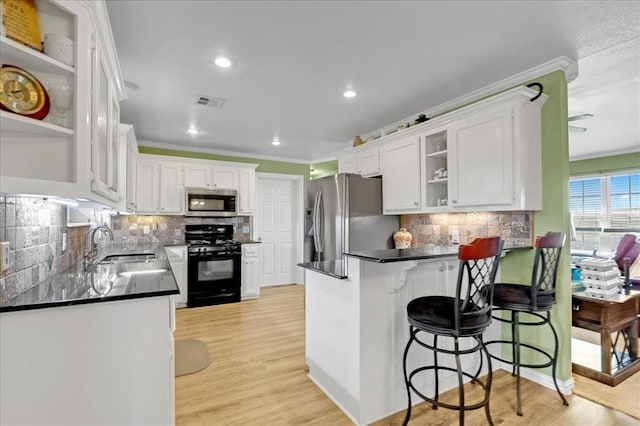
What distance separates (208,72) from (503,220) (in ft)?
9.59

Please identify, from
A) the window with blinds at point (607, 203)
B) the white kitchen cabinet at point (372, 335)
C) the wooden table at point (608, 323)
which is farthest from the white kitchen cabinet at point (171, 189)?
the window with blinds at point (607, 203)

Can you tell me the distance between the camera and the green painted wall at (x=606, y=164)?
559 centimetres

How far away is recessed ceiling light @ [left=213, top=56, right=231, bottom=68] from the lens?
8.00 ft

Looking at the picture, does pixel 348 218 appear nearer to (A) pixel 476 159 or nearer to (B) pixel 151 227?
(A) pixel 476 159

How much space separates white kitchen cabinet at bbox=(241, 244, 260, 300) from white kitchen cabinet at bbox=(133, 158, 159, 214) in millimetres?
1509

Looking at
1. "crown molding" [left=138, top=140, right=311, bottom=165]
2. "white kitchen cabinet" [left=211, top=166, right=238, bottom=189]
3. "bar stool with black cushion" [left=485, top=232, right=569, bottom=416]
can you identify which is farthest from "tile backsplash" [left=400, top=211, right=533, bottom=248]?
"crown molding" [left=138, top=140, right=311, bottom=165]

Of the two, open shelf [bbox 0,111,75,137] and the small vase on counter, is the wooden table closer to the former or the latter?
the small vase on counter

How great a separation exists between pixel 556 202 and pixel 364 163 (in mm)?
2139

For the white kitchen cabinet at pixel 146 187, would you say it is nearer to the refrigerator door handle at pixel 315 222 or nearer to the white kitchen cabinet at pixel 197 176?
the white kitchen cabinet at pixel 197 176

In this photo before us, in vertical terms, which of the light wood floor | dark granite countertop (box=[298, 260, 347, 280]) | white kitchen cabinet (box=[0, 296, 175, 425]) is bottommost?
the light wood floor

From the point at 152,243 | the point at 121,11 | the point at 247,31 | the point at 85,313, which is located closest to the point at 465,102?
the point at 247,31

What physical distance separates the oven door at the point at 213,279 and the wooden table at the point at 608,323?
4.17 metres

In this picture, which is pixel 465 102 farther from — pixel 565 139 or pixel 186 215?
pixel 186 215

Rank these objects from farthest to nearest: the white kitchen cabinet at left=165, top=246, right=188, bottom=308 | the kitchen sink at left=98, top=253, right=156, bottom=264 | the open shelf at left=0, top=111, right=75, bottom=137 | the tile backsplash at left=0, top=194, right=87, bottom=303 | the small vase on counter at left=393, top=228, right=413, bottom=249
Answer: the white kitchen cabinet at left=165, top=246, right=188, bottom=308 → the small vase on counter at left=393, top=228, right=413, bottom=249 → the kitchen sink at left=98, top=253, right=156, bottom=264 → the tile backsplash at left=0, top=194, right=87, bottom=303 → the open shelf at left=0, top=111, right=75, bottom=137
